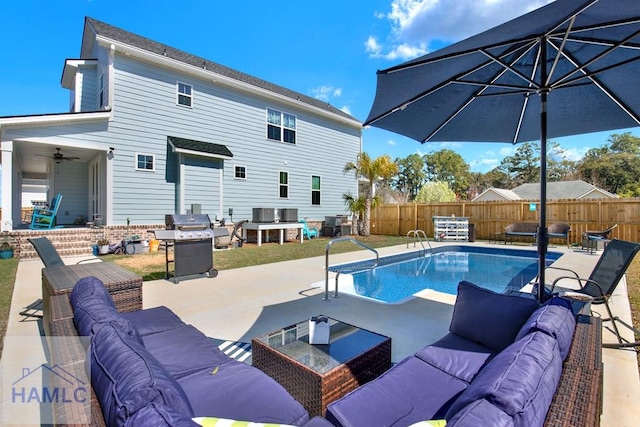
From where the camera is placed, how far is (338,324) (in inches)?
112

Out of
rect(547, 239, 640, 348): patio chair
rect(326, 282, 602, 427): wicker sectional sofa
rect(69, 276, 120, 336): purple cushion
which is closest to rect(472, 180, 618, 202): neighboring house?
rect(547, 239, 640, 348): patio chair

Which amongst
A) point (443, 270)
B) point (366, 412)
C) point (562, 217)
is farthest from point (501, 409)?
point (562, 217)

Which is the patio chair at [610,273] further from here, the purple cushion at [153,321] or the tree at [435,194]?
the tree at [435,194]

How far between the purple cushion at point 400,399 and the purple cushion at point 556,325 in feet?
1.84

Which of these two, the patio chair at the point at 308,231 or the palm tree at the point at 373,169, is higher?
the palm tree at the point at 373,169

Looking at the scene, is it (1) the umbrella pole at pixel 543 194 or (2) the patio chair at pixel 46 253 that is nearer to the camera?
(1) the umbrella pole at pixel 543 194

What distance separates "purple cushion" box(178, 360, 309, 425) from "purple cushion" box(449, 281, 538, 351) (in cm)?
152

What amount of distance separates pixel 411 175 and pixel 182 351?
48.7m

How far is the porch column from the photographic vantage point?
8094 millimetres

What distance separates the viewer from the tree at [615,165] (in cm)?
3152

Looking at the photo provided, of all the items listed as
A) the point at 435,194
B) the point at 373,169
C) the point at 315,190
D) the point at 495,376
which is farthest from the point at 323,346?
the point at 435,194

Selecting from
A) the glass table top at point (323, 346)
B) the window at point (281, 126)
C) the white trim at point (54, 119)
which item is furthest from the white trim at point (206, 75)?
the glass table top at point (323, 346)

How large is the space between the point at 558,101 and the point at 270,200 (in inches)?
458

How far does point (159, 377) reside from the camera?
1151 millimetres
